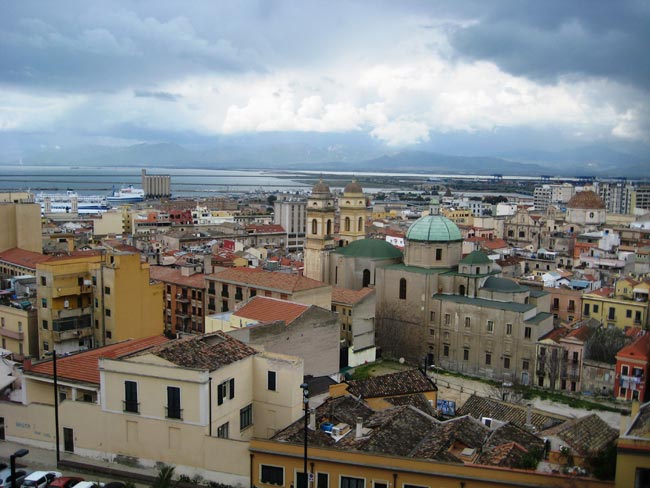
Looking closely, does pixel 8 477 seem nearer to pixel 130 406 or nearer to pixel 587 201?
pixel 130 406

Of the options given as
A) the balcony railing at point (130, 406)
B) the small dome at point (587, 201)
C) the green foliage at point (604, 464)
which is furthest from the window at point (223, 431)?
the small dome at point (587, 201)

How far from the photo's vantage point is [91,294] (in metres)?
31.7

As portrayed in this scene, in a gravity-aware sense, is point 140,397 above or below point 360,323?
above

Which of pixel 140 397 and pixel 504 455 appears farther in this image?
pixel 140 397

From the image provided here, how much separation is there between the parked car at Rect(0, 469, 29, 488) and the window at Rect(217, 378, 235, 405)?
17.5 ft

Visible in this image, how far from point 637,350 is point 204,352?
21.5m

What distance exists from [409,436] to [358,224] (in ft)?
102

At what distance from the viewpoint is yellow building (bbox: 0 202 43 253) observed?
46.1 metres

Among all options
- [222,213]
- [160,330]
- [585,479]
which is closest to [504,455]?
[585,479]

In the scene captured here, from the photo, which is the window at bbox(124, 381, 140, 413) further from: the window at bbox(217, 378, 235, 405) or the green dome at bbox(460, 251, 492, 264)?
the green dome at bbox(460, 251, 492, 264)

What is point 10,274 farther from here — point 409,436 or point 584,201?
point 584,201

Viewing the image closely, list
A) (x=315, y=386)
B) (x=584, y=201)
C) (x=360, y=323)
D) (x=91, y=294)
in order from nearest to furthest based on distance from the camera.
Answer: (x=315, y=386)
(x=91, y=294)
(x=360, y=323)
(x=584, y=201)

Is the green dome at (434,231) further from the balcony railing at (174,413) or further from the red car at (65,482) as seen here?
the red car at (65,482)

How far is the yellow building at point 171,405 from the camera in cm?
1869
